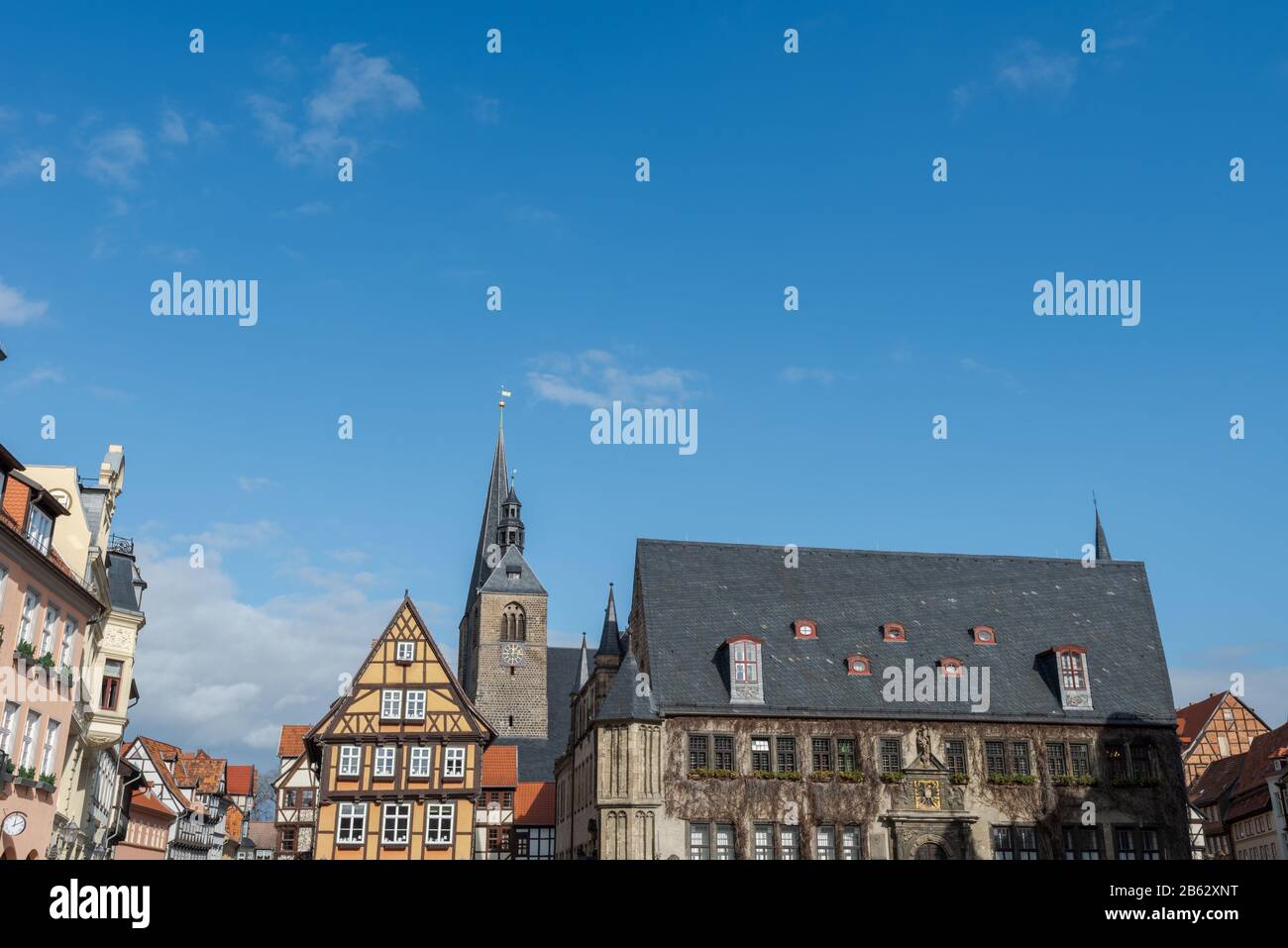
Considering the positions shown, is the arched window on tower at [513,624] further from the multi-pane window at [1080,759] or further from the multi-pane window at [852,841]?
the multi-pane window at [1080,759]

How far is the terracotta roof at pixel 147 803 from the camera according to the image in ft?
204

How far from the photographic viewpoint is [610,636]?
4856 cm

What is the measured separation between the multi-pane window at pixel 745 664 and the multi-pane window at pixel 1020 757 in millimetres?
9907

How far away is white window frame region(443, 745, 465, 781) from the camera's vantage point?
46375 mm

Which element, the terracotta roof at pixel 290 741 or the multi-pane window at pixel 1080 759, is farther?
the terracotta roof at pixel 290 741

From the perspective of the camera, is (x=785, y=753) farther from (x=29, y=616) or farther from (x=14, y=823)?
(x=14, y=823)

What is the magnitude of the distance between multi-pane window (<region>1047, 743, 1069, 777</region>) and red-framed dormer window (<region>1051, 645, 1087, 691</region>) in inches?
96.9

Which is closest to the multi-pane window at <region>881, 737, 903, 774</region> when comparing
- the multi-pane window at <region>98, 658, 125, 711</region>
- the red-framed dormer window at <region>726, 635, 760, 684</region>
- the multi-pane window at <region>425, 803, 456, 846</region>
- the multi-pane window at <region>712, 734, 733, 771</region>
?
the red-framed dormer window at <region>726, 635, 760, 684</region>

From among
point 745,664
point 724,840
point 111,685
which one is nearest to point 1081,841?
point 724,840

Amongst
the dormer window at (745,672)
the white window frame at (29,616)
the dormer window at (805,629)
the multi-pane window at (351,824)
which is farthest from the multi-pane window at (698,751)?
the white window frame at (29,616)

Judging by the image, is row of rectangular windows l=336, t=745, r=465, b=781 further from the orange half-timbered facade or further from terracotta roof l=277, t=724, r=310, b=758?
terracotta roof l=277, t=724, r=310, b=758
